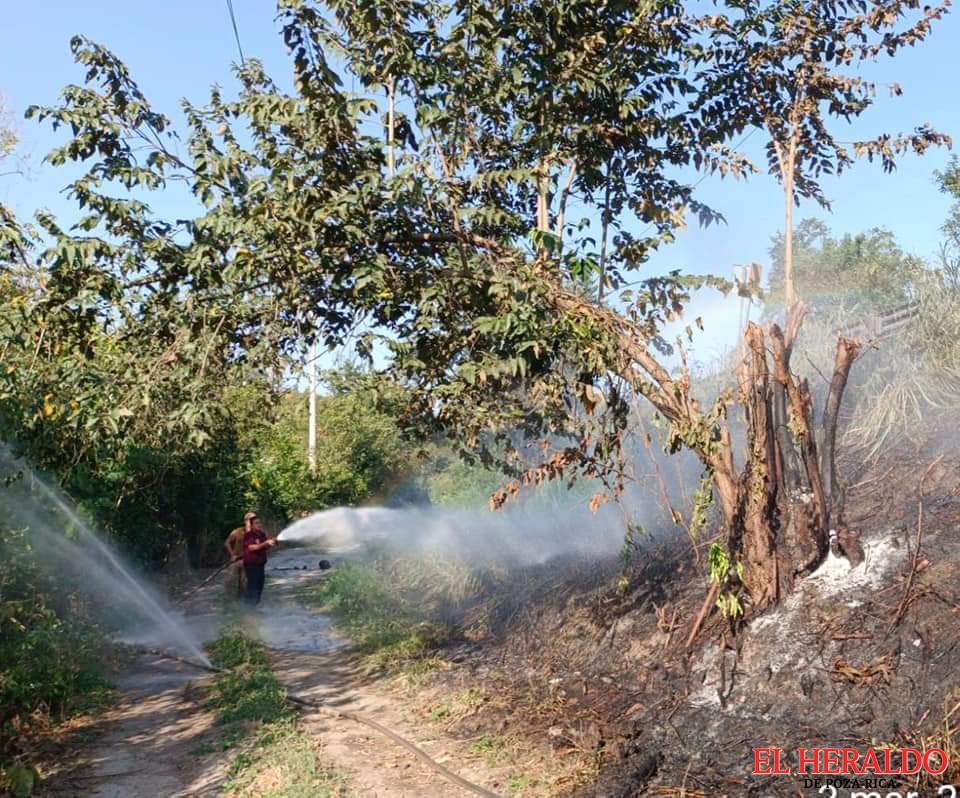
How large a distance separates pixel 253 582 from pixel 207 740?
5.95 meters

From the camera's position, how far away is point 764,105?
872 centimetres

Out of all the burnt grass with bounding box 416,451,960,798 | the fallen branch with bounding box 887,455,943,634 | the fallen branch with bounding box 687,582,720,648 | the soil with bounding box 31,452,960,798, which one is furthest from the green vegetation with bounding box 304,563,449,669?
the fallen branch with bounding box 887,455,943,634

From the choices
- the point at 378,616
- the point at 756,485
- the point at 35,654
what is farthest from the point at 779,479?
the point at 35,654

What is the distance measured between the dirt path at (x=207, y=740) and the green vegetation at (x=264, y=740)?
125 mm

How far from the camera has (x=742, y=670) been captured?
6703 millimetres

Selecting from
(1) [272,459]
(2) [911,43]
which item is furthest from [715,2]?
(1) [272,459]

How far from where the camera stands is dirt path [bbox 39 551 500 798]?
6.25 meters

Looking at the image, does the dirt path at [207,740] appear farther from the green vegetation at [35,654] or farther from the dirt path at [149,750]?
the green vegetation at [35,654]

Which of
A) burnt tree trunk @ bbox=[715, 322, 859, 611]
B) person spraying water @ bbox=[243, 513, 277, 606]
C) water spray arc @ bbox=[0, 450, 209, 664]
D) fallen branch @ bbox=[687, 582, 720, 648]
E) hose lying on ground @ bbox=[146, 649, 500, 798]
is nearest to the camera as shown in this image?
hose lying on ground @ bbox=[146, 649, 500, 798]

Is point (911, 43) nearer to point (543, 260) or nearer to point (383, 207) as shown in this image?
point (543, 260)

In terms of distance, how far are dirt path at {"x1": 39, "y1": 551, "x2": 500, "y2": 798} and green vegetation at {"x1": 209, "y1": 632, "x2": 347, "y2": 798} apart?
125 mm

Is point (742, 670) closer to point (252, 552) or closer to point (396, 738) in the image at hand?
point (396, 738)

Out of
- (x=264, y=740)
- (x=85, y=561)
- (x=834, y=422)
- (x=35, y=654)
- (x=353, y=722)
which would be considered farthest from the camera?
(x=85, y=561)

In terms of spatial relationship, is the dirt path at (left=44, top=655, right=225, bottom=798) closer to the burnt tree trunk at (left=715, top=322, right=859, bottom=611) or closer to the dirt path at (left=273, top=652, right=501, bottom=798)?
the dirt path at (left=273, top=652, right=501, bottom=798)
